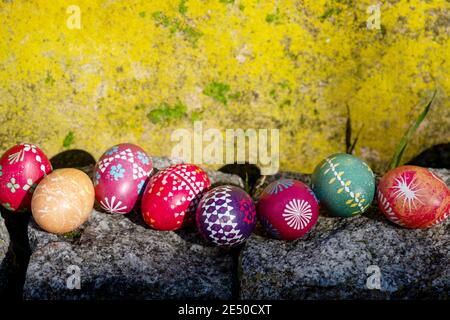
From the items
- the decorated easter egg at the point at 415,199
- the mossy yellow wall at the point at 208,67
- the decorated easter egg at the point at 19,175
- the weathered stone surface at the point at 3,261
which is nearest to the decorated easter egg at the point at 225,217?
the decorated easter egg at the point at 415,199

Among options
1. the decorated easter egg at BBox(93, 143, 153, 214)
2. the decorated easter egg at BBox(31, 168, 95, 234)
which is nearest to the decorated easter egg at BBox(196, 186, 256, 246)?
the decorated easter egg at BBox(93, 143, 153, 214)

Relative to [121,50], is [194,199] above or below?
below

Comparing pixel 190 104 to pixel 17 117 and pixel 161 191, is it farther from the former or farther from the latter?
pixel 17 117

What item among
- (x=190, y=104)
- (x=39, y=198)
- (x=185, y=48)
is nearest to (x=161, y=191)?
(x=39, y=198)

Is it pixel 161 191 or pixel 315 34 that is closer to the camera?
pixel 161 191

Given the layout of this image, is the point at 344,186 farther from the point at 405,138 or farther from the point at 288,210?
the point at 405,138

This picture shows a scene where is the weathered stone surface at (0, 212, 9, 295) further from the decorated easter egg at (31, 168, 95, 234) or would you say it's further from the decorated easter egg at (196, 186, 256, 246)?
the decorated easter egg at (196, 186, 256, 246)
